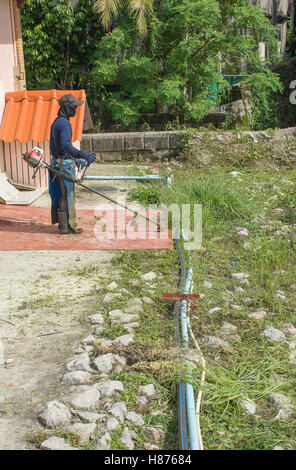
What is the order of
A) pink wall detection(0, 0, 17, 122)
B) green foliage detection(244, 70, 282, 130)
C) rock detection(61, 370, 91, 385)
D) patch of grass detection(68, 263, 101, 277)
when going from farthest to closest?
green foliage detection(244, 70, 282, 130) → pink wall detection(0, 0, 17, 122) → patch of grass detection(68, 263, 101, 277) → rock detection(61, 370, 91, 385)

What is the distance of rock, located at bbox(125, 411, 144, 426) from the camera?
9.98 feet

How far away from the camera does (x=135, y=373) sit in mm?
3504

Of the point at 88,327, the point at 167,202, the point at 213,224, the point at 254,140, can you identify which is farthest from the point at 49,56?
the point at 88,327

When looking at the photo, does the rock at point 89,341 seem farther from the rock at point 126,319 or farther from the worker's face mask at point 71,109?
the worker's face mask at point 71,109

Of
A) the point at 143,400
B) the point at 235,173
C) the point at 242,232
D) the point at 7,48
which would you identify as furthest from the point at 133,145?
the point at 143,400

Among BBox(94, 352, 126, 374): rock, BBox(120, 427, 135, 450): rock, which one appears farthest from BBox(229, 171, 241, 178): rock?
BBox(120, 427, 135, 450): rock

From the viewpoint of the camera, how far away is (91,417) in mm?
3020

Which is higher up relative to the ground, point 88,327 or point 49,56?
point 49,56

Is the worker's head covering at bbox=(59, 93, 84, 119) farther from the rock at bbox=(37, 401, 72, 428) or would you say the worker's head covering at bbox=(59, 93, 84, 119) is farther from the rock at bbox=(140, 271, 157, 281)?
the rock at bbox=(37, 401, 72, 428)

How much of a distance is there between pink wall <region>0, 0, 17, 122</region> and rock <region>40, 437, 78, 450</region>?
821 centimetres

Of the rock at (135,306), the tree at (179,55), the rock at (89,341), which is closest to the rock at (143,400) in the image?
the rock at (89,341)

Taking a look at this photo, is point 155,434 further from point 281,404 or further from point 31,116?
point 31,116

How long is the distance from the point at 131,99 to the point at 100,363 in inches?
412

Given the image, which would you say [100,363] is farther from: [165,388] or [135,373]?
[165,388]
